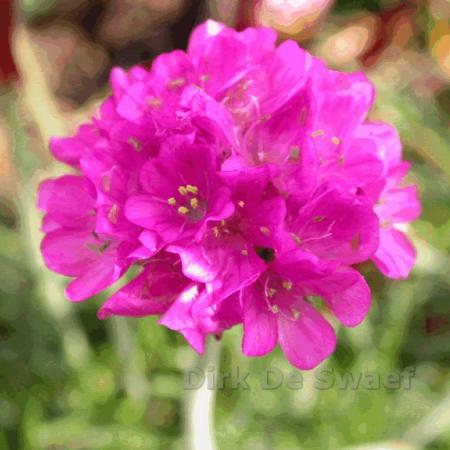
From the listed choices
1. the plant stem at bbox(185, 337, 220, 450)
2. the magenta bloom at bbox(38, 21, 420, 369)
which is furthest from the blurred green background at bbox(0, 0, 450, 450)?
the magenta bloom at bbox(38, 21, 420, 369)

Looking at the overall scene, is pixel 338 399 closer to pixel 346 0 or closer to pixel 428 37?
pixel 428 37

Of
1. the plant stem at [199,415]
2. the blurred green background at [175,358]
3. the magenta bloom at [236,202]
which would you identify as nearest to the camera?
the magenta bloom at [236,202]

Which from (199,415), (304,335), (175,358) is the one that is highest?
(304,335)

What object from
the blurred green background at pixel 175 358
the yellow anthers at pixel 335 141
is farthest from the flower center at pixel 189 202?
the blurred green background at pixel 175 358

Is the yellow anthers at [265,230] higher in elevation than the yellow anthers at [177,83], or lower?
lower

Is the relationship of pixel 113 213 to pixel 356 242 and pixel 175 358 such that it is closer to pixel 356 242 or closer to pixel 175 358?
pixel 356 242

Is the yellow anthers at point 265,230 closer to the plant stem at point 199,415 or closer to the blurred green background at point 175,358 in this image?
the plant stem at point 199,415

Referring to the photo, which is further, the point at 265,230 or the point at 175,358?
the point at 175,358

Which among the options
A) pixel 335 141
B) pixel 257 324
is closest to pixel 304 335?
pixel 257 324

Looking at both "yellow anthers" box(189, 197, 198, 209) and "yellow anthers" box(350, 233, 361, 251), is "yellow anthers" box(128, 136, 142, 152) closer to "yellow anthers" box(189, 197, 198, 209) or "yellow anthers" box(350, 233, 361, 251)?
"yellow anthers" box(189, 197, 198, 209)
